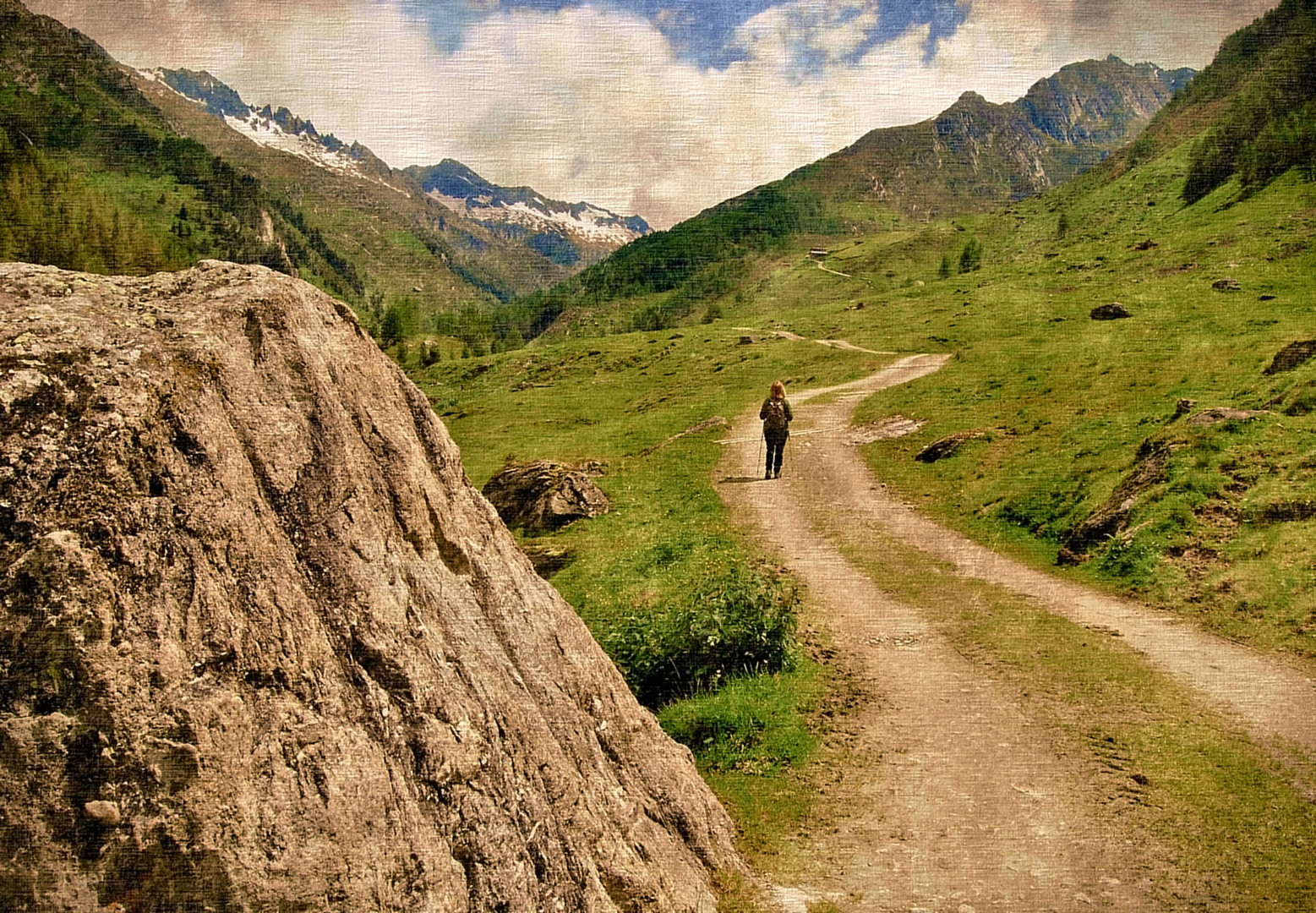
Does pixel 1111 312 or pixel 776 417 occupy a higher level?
pixel 1111 312

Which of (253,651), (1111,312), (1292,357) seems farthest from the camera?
(1111,312)

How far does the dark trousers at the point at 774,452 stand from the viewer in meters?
33.0

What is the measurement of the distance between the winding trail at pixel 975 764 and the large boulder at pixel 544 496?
11.8 meters

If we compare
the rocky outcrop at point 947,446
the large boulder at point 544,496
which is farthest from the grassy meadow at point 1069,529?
the large boulder at point 544,496

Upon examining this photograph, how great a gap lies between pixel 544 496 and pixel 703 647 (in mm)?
16701

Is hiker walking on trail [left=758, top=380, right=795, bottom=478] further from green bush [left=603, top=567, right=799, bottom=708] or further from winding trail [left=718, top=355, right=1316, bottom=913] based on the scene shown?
green bush [left=603, top=567, right=799, bottom=708]

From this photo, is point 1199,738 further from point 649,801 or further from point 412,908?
point 412,908

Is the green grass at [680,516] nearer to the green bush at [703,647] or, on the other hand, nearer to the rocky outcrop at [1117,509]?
the green bush at [703,647]

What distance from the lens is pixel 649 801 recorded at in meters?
9.73

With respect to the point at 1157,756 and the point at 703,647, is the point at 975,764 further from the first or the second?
the point at 703,647

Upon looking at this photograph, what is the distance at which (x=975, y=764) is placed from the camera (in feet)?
40.5

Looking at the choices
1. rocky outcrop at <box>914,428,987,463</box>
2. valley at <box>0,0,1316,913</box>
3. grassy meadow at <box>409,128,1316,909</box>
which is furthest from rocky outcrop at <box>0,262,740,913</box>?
rocky outcrop at <box>914,428,987,463</box>

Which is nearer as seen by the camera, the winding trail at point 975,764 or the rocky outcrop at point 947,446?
the winding trail at point 975,764

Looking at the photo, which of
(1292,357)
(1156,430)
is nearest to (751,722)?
(1156,430)
